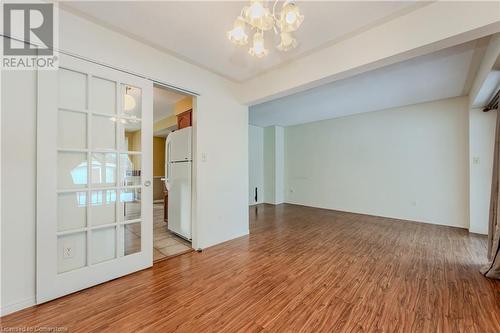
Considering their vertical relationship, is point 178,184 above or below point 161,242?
above

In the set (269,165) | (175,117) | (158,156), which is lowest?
(269,165)

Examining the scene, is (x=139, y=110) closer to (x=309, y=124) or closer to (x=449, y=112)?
(x=309, y=124)

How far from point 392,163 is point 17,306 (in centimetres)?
620

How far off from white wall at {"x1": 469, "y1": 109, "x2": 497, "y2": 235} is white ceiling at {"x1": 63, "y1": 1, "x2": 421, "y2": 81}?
3.25 metres

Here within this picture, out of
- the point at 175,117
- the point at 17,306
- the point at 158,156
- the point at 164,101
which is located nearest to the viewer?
the point at 17,306

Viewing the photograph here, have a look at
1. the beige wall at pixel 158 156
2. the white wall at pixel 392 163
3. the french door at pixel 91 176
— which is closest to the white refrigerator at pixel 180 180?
the french door at pixel 91 176

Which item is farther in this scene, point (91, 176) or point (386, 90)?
point (386, 90)

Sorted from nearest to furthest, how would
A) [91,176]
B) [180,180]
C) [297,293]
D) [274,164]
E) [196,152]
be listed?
[297,293] → [91,176] → [196,152] → [180,180] → [274,164]

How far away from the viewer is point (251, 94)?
3295 mm

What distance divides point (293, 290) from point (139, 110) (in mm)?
2575

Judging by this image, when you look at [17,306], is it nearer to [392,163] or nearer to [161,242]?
[161,242]

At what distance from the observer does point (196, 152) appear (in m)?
2.96

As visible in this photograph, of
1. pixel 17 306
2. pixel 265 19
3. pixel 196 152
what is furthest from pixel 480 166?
pixel 17 306

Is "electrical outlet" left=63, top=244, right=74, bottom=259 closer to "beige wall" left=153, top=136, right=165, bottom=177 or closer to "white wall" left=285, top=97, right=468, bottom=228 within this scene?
"white wall" left=285, top=97, right=468, bottom=228
